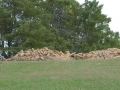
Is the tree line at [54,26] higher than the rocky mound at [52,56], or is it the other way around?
the tree line at [54,26]

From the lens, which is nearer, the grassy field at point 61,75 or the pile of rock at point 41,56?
the grassy field at point 61,75

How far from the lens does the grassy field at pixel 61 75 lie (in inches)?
356

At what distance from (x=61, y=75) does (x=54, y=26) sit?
A: 1905 cm

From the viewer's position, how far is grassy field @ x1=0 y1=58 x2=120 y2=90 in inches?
356

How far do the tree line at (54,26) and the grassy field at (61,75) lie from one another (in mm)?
10724

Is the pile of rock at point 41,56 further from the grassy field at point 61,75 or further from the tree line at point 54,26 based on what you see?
the tree line at point 54,26

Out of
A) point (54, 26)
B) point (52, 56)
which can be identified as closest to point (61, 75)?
point (52, 56)

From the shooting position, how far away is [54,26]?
29.8 metres

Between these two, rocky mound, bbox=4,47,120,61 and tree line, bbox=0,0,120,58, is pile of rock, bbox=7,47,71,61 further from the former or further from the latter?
tree line, bbox=0,0,120,58

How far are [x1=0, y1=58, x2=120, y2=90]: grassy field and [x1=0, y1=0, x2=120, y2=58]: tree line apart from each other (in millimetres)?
10724

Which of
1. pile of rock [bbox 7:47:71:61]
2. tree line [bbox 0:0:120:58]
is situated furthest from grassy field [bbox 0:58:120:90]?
tree line [bbox 0:0:120:58]

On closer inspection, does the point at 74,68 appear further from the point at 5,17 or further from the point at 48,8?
the point at 48,8

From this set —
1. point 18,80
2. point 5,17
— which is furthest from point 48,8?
point 18,80

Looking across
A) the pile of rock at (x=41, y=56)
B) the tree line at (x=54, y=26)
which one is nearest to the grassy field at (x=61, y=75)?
the pile of rock at (x=41, y=56)
